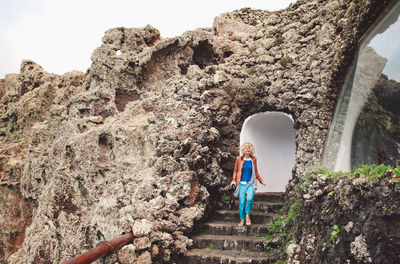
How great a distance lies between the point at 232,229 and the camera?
19.5ft

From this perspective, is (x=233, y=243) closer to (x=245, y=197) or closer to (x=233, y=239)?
(x=233, y=239)

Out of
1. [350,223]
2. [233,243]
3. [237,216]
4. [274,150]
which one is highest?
[274,150]

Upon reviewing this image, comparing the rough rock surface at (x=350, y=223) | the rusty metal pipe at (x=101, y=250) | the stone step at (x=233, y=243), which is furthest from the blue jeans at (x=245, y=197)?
the rusty metal pipe at (x=101, y=250)

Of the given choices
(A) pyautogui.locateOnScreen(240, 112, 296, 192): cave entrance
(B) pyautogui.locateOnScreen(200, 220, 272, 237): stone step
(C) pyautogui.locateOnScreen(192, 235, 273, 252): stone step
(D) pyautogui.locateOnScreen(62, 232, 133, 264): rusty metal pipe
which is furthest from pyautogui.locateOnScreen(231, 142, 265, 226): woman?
(A) pyautogui.locateOnScreen(240, 112, 296, 192): cave entrance

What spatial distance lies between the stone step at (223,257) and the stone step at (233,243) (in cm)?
11

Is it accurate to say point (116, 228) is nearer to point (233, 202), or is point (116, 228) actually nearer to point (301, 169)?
point (233, 202)

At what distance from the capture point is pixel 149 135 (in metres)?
7.17

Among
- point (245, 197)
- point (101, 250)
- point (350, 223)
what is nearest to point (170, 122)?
point (245, 197)

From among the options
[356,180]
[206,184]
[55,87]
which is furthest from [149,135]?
[55,87]

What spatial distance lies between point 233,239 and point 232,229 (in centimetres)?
41

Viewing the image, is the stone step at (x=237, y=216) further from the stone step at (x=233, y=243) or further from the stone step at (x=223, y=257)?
the stone step at (x=223, y=257)

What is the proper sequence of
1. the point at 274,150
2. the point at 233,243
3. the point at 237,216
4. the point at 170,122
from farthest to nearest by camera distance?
the point at 274,150, the point at 170,122, the point at 237,216, the point at 233,243

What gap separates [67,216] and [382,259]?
6937 mm

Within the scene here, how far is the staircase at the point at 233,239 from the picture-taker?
5.11 m
